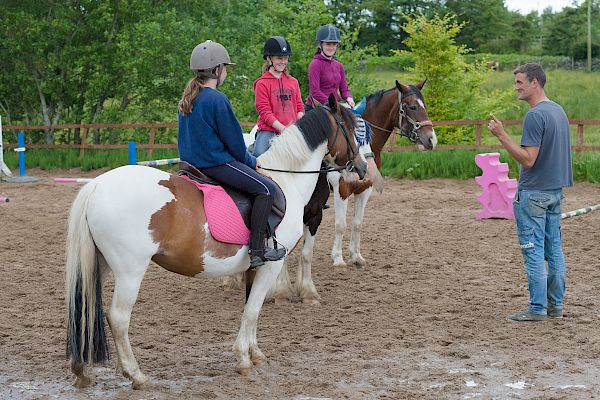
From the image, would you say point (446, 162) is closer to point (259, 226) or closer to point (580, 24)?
point (259, 226)

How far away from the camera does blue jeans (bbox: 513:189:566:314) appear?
659 cm

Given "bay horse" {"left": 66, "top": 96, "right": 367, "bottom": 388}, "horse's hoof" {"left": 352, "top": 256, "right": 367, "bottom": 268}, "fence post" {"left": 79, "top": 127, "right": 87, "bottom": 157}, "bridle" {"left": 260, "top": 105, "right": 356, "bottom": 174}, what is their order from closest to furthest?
"bay horse" {"left": 66, "top": 96, "right": 367, "bottom": 388} → "bridle" {"left": 260, "top": 105, "right": 356, "bottom": 174} → "horse's hoof" {"left": 352, "top": 256, "right": 367, "bottom": 268} → "fence post" {"left": 79, "top": 127, "right": 87, "bottom": 157}

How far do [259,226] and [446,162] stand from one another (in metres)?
12.3

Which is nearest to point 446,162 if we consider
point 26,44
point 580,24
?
point 26,44

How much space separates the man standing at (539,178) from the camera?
650 cm

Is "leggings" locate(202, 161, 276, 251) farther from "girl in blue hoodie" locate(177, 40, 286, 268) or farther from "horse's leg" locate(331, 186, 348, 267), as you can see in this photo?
"horse's leg" locate(331, 186, 348, 267)

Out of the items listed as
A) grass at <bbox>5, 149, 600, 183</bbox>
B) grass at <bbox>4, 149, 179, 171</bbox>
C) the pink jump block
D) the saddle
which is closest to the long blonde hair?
the saddle

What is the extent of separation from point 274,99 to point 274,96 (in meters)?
0.03

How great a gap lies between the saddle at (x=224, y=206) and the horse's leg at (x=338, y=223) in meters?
3.15

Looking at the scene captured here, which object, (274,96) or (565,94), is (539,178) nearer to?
(274,96)

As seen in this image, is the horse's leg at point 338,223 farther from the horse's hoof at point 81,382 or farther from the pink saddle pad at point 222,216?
the horse's hoof at point 81,382

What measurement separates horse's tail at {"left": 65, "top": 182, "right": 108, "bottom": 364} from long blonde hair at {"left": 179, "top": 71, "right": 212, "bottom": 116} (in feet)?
2.73

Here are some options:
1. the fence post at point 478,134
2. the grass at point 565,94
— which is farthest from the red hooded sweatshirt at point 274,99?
the grass at point 565,94

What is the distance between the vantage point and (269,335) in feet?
21.4
